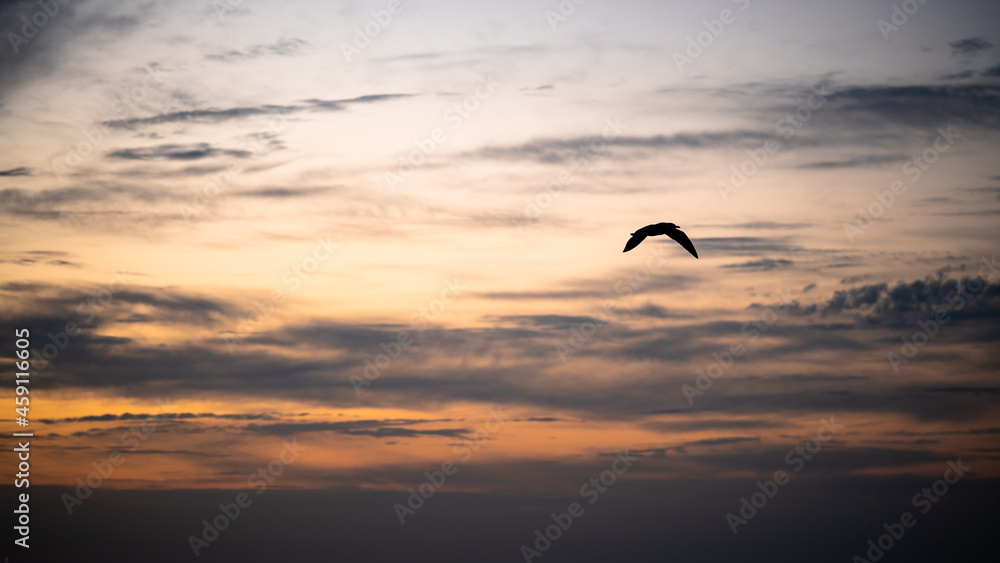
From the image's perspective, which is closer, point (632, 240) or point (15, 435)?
point (632, 240)

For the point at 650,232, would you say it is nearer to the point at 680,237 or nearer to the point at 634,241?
the point at 634,241

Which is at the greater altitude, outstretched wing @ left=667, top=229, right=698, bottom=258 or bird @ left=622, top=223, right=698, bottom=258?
outstretched wing @ left=667, top=229, right=698, bottom=258

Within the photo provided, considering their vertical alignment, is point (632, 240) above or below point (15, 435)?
above

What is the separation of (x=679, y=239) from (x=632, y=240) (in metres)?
3.71

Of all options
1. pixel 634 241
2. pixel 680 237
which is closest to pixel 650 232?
pixel 634 241

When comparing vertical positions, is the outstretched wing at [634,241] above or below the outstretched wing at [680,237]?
below

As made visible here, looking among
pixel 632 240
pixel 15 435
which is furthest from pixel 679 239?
pixel 15 435

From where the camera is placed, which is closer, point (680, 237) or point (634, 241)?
point (634, 241)

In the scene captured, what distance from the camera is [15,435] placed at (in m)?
51.9

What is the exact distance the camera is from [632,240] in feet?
145

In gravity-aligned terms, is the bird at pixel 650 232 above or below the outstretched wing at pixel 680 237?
below

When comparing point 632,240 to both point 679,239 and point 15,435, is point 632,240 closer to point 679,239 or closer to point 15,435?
point 679,239

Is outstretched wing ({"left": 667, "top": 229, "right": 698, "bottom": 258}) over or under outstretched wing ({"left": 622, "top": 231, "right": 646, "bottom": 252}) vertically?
over

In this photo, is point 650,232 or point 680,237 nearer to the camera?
point 650,232
